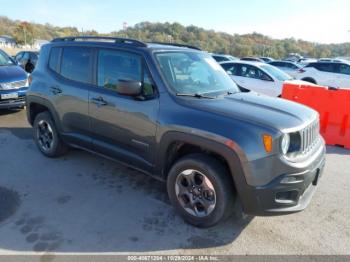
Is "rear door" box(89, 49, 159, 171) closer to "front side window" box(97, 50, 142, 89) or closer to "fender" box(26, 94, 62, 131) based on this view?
"front side window" box(97, 50, 142, 89)

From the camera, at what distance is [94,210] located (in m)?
3.55

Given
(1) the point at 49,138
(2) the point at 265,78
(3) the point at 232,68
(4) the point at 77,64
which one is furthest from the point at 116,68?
(3) the point at 232,68

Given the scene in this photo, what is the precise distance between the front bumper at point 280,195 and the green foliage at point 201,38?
157 ft

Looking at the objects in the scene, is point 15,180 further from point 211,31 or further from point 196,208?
point 211,31

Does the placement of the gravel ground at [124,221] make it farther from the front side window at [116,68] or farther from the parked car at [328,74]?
the parked car at [328,74]

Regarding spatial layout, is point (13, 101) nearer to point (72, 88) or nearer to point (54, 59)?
point (54, 59)

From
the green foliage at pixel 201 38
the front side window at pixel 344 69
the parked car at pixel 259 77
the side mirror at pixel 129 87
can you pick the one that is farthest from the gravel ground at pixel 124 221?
the green foliage at pixel 201 38

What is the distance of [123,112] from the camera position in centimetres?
370

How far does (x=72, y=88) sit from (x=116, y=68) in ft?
2.89

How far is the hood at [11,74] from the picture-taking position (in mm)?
7414

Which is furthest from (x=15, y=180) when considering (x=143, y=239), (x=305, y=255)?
(x=305, y=255)

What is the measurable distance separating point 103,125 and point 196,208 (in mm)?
1640

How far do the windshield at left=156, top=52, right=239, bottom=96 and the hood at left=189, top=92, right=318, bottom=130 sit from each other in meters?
0.31

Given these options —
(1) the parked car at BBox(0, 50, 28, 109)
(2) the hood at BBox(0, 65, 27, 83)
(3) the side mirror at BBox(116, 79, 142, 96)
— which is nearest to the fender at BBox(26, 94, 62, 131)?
(3) the side mirror at BBox(116, 79, 142, 96)
